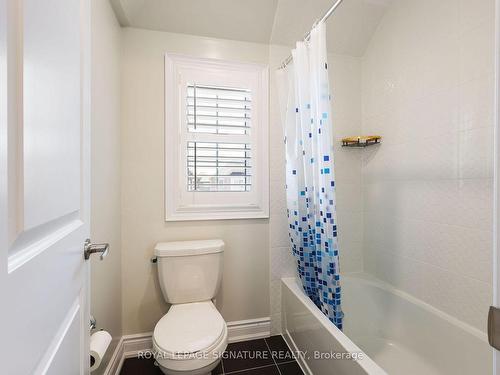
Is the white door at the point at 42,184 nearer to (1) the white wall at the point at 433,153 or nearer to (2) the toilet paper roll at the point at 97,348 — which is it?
(2) the toilet paper roll at the point at 97,348

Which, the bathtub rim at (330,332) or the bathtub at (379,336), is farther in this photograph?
the bathtub at (379,336)

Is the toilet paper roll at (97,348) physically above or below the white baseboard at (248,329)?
above

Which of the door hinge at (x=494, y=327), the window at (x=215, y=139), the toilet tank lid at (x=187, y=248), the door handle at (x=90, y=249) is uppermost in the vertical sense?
the window at (x=215, y=139)

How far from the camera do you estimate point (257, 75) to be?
179 cm

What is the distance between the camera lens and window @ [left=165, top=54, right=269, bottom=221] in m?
1.67

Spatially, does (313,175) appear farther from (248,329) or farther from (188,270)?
(248,329)

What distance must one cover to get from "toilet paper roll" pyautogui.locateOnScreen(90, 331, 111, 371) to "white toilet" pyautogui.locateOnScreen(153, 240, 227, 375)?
1.00ft

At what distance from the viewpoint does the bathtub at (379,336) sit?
1150mm

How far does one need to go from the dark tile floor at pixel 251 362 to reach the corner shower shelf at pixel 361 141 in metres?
1.55

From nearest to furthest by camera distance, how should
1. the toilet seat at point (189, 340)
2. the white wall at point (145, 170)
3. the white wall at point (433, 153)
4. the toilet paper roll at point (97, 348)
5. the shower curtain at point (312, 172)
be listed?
the toilet paper roll at point (97, 348) → the toilet seat at point (189, 340) → the white wall at point (433, 153) → the shower curtain at point (312, 172) → the white wall at point (145, 170)

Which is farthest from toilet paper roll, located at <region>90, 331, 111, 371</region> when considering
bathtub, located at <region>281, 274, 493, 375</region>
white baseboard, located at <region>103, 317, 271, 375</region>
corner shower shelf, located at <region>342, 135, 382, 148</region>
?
corner shower shelf, located at <region>342, 135, 382, 148</region>

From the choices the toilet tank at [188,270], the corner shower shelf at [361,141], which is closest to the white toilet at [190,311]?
the toilet tank at [188,270]

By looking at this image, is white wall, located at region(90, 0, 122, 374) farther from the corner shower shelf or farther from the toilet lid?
the corner shower shelf

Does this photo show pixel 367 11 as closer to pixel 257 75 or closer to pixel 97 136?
pixel 257 75
